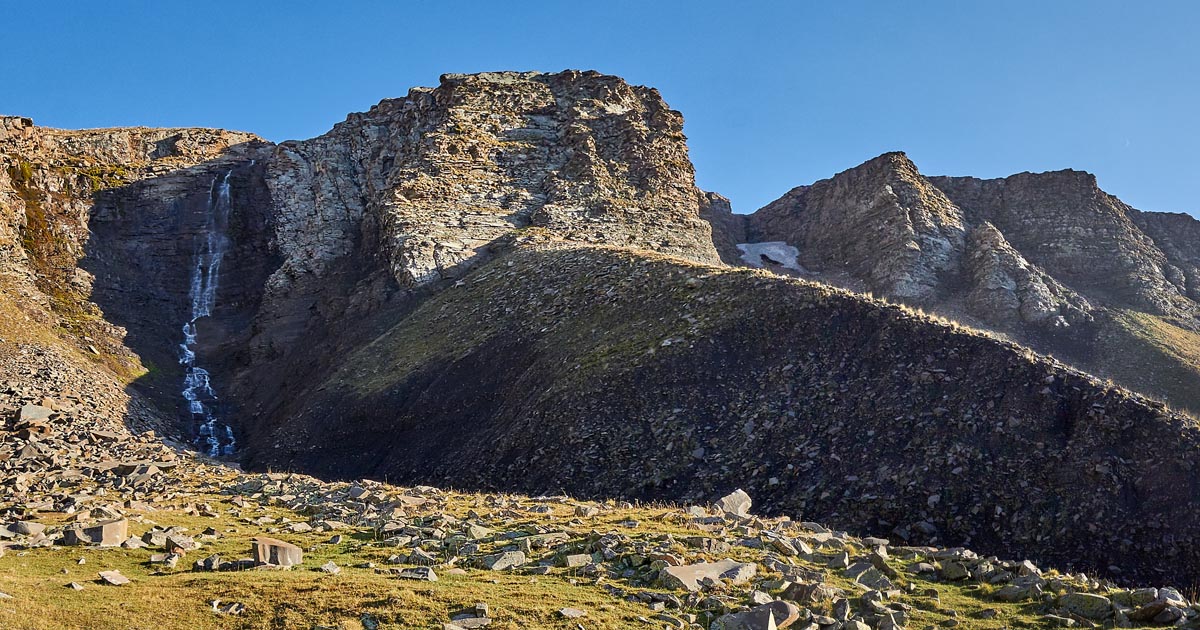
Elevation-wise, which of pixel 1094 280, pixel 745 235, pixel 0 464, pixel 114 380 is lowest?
pixel 0 464

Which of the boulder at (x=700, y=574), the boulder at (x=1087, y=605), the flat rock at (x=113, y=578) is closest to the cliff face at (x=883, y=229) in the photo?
the boulder at (x=1087, y=605)

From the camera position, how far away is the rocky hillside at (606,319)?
19.0 metres

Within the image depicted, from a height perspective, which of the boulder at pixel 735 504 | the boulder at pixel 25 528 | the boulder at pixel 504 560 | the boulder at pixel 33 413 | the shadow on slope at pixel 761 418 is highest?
the shadow on slope at pixel 761 418

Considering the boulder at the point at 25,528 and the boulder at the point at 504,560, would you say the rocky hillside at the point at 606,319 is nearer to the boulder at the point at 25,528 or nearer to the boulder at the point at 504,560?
the boulder at the point at 504,560

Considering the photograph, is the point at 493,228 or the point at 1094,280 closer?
the point at 493,228

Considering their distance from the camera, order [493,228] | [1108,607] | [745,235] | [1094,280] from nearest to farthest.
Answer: [1108,607] < [493,228] < [1094,280] < [745,235]

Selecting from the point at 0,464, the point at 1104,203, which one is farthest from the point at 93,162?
the point at 1104,203

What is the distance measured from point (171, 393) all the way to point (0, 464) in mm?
15870

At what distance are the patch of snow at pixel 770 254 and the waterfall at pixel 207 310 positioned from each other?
34140mm

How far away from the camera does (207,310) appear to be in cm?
5006

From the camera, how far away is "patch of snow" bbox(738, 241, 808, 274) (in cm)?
6456

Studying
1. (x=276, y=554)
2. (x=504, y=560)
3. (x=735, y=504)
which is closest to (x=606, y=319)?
(x=735, y=504)

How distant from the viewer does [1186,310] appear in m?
54.3

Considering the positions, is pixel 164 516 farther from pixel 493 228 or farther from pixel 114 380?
pixel 493 228
